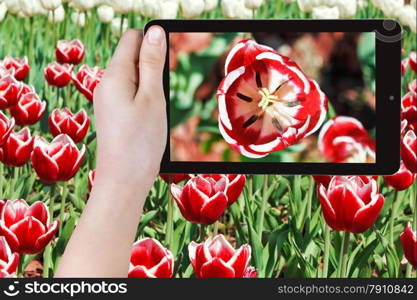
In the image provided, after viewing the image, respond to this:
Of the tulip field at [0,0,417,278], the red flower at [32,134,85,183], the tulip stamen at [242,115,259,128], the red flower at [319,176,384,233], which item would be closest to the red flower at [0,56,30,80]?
the tulip field at [0,0,417,278]

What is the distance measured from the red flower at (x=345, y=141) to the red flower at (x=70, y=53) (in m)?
0.58

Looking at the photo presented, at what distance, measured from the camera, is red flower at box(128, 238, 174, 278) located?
123 centimetres

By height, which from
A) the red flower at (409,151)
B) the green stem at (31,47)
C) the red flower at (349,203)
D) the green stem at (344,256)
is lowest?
the green stem at (344,256)

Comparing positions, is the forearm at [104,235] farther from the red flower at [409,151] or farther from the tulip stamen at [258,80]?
the red flower at [409,151]

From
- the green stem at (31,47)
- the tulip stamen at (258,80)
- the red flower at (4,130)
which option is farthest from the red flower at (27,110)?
the tulip stamen at (258,80)

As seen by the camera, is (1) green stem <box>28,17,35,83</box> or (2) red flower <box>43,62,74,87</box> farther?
(1) green stem <box>28,17,35,83</box>

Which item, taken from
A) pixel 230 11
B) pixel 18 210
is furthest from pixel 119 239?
pixel 230 11

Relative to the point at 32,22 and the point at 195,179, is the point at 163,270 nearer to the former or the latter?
the point at 195,179

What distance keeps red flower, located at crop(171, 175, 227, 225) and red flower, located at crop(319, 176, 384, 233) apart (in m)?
0.15

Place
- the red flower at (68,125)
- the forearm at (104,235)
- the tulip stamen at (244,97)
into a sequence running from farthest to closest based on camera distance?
1. the red flower at (68,125)
2. the tulip stamen at (244,97)
3. the forearm at (104,235)

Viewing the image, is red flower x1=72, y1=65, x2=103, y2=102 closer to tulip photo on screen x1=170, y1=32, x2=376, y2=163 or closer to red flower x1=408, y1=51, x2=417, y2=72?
tulip photo on screen x1=170, y1=32, x2=376, y2=163

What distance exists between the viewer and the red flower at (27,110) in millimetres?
1505

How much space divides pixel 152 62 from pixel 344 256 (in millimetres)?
428

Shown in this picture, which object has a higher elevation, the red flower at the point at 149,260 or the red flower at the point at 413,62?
the red flower at the point at 413,62
